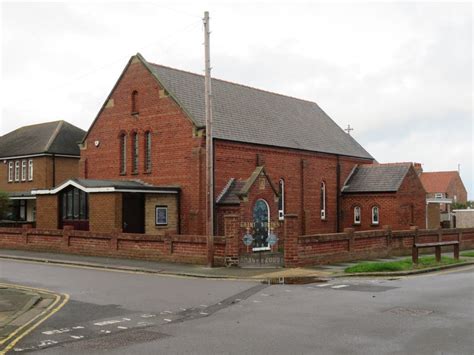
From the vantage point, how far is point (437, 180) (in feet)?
321

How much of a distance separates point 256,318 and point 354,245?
14284mm

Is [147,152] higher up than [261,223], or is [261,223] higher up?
[147,152]

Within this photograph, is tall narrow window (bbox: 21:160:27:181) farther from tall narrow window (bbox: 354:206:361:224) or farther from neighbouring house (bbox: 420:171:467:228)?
neighbouring house (bbox: 420:171:467:228)

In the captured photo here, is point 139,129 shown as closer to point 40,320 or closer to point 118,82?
point 118,82

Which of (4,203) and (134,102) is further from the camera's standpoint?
(4,203)

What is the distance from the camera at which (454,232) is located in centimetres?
3353

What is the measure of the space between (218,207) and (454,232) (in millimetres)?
14591

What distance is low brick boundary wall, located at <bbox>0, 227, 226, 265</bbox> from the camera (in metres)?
→ 22.7

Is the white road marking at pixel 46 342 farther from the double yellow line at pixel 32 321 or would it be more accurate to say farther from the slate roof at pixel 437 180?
the slate roof at pixel 437 180

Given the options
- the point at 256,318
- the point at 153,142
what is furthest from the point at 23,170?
the point at 256,318

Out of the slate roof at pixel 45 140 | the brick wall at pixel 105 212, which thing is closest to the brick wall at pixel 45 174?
the slate roof at pixel 45 140

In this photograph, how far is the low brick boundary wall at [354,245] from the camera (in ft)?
71.7

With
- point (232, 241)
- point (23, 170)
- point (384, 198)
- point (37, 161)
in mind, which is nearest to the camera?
point (232, 241)

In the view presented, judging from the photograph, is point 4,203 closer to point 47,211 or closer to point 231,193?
point 47,211
